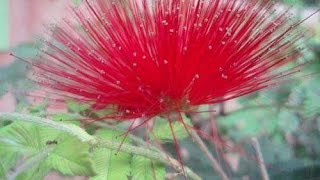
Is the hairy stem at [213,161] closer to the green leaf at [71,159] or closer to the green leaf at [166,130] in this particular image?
the green leaf at [166,130]

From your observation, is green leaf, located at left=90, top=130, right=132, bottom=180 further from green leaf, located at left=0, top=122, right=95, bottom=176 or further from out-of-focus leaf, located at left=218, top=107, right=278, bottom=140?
out-of-focus leaf, located at left=218, top=107, right=278, bottom=140

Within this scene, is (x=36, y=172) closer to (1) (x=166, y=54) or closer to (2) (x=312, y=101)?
(1) (x=166, y=54)

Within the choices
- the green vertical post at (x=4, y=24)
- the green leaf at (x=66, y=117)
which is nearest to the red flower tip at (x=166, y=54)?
the green leaf at (x=66, y=117)

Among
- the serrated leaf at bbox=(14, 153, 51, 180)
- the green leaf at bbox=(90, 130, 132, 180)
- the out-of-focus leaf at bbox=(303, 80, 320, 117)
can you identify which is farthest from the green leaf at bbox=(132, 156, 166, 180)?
the out-of-focus leaf at bbox=(303, 80, 320, 117)

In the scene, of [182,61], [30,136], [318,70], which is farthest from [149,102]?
[318,70]

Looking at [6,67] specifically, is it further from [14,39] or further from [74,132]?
[74,132]

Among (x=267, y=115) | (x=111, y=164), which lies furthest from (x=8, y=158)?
(x=267, y=115)
